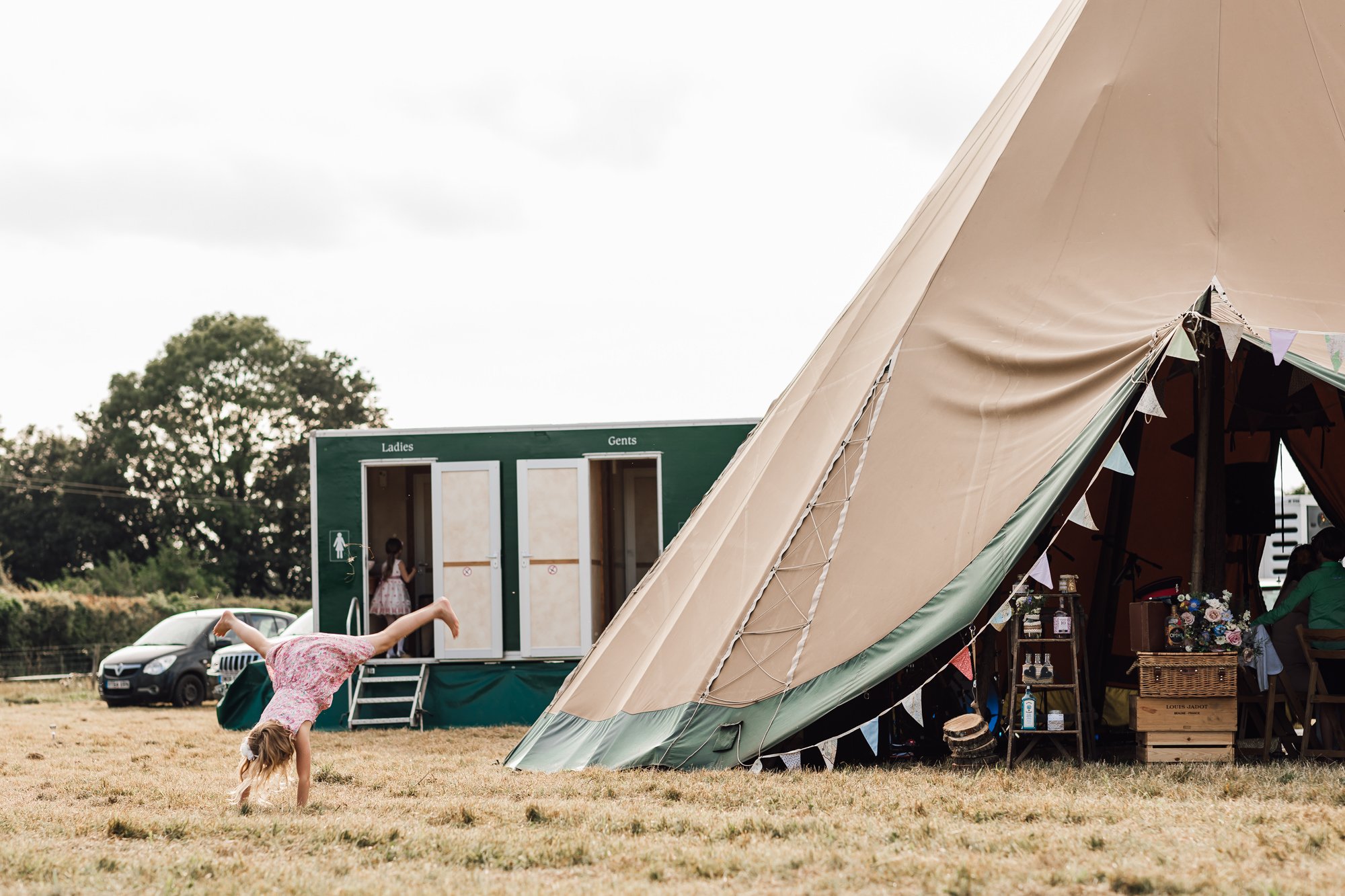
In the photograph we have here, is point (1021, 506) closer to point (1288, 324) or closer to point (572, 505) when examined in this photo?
point (1288, 324)

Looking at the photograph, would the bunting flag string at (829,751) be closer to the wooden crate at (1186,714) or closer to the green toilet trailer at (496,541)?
the wooden crate at (1186,714)

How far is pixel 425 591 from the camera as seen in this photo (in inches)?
493

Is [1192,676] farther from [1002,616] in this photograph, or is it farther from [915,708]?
[915,708]

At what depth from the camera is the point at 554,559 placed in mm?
10555

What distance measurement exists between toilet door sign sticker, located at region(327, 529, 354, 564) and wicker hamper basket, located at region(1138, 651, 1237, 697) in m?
6.90

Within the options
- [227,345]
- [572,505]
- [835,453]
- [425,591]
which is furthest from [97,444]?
[835,453]

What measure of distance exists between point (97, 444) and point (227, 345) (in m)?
4.55

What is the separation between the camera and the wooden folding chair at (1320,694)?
19.8 ft

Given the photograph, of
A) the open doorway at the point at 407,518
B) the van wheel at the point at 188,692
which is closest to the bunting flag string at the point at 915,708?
the open doorway at the point at 407,518

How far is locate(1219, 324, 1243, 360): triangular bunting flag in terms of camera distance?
576 centimetres

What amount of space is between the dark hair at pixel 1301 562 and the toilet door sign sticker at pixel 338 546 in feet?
23.4

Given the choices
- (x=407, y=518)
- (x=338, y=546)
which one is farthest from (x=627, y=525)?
(x=338, y=546)

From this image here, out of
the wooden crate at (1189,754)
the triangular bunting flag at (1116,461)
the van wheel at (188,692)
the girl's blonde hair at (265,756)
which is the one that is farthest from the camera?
the van wheel at (188,692)

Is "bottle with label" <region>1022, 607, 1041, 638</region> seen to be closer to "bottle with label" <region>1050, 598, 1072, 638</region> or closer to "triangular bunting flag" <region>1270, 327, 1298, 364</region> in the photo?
"bottle with label" <region>1050, 598, 1072, 638</region>
